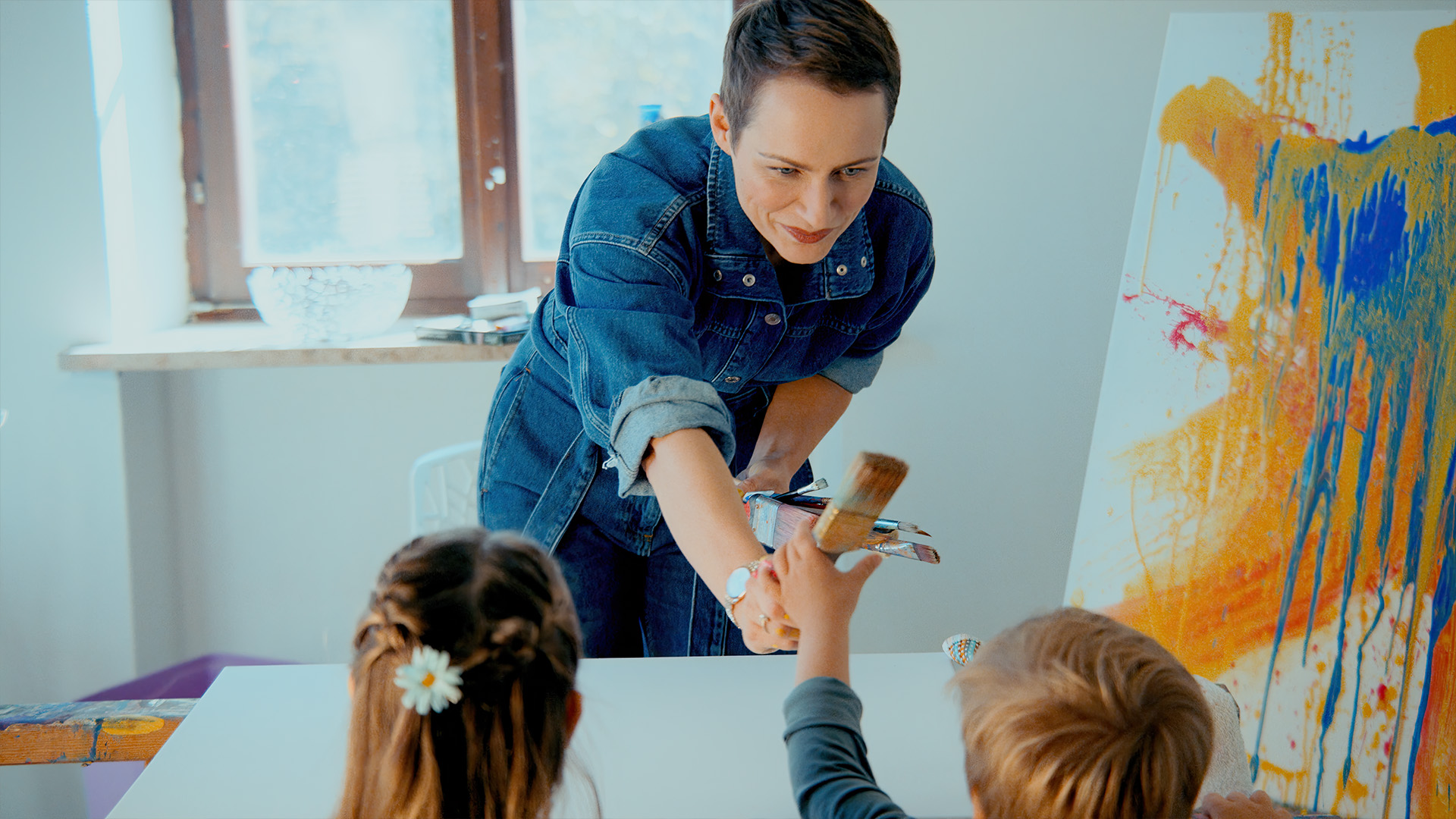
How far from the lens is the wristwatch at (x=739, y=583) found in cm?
86

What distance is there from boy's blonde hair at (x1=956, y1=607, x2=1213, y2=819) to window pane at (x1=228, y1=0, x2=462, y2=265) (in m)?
2.00

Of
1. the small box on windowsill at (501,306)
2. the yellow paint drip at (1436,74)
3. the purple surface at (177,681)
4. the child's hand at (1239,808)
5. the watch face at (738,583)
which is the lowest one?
the purple surface at (177,681)

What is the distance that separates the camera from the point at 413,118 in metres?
2.39

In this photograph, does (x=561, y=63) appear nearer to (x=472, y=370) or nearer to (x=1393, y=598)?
(x=472, y=370)

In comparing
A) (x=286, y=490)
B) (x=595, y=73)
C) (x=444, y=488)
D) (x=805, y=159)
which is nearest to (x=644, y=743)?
(x=805, y=159)

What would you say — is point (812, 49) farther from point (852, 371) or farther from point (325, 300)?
point (325, 300)

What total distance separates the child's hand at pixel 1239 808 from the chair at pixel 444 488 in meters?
1.53

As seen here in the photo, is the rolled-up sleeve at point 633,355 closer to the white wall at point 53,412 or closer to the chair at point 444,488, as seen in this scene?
the chair at point 444,488

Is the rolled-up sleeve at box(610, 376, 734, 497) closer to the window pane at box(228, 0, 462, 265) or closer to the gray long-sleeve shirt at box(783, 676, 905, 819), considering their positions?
the gray long-sleeve shirt at box(783, 676, 905, 819)

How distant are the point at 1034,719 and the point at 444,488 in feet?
5.45

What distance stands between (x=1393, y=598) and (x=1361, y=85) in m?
0.78

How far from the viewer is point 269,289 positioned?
86.8 inches

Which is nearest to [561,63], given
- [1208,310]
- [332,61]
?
[332,61]

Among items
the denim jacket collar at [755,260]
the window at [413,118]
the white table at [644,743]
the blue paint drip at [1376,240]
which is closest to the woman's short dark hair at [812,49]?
the denim jacket collar at [755,260]
